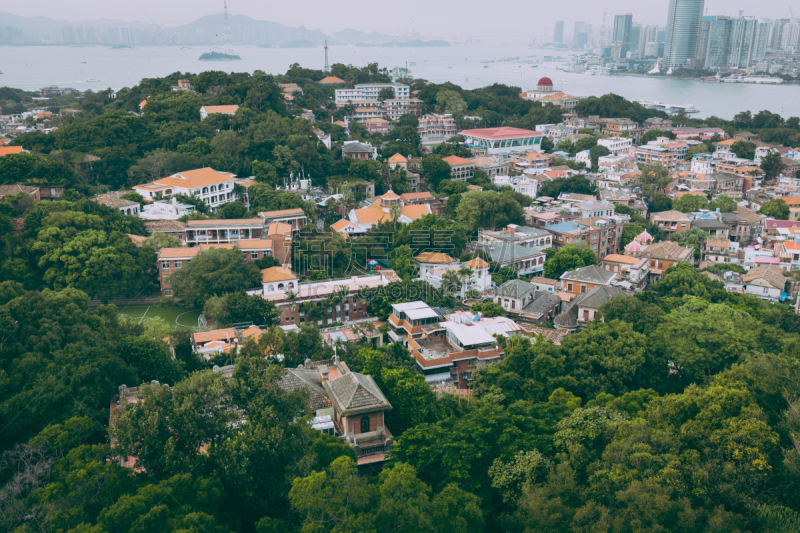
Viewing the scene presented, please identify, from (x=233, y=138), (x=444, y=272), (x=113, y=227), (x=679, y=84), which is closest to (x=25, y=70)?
(x=233, y=138)

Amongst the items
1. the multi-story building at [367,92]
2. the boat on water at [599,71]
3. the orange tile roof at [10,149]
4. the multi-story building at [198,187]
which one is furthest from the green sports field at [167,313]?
the boat on water at [599,71]

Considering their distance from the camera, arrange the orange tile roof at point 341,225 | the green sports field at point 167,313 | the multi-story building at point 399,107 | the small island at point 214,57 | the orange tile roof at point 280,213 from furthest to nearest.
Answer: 1. the small island at point 214,57
2. the multi-story building at point 399,107
3. the orange tile roof at point 280,213
4. the orange tile roof at point 341,225
5. the green sports field at point 167,313

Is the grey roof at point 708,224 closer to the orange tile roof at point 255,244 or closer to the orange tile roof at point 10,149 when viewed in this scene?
the orange tile roof at point 255,244

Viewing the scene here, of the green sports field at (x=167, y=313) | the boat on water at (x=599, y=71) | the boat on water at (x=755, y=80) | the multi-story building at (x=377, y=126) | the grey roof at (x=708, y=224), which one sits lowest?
the green sports field at (x=167, y=313)

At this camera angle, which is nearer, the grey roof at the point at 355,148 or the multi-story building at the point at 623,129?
the grey roof at the point at 355,148

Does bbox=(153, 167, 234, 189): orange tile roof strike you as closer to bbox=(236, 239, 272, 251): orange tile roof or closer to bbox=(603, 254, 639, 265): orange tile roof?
bbox=(236, 239, 272, 251): orange tile roof

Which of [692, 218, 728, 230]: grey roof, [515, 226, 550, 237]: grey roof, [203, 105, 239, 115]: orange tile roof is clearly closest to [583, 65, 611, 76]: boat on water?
[692, 218, 728, 230]: grey roof
